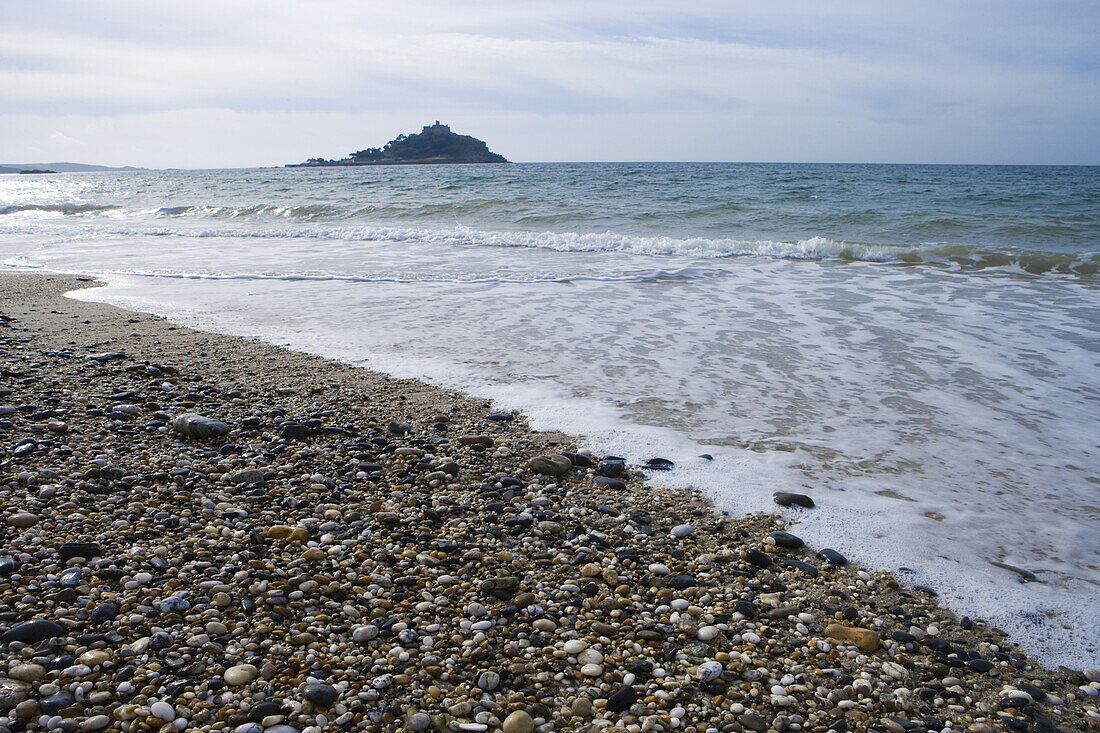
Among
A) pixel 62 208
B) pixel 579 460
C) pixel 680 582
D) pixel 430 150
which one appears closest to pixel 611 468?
pixel 579 460

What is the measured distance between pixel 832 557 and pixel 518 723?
152cm

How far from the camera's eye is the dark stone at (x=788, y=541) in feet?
9.23

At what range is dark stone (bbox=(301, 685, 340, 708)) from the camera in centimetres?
188

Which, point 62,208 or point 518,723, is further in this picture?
point 62,208

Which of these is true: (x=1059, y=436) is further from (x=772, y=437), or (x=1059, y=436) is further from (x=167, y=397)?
(x=167, y=397)

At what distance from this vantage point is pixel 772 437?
3.95m

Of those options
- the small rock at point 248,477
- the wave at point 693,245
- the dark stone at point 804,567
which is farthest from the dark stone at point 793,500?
the wave at point 693,245

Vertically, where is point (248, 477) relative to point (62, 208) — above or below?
below

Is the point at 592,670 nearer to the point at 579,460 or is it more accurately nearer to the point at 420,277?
the point at 579,460

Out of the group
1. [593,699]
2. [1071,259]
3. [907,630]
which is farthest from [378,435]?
[1071,259]

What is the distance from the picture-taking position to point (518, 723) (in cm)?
185

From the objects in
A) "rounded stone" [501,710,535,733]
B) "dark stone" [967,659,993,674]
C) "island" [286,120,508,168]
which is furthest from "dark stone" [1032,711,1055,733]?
"island" [286,120,508,168]

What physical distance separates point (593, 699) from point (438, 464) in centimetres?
173

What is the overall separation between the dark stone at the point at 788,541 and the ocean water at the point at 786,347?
0.37 ft
